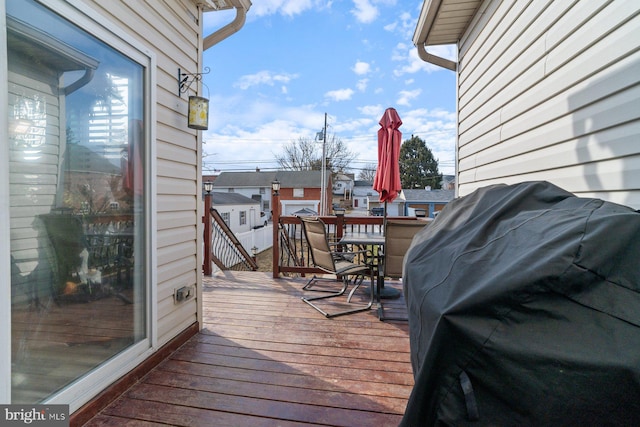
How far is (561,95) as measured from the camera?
5.82 ft

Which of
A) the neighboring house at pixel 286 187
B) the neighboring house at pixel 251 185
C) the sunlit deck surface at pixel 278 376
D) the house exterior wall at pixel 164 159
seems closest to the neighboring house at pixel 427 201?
the neighboring house at pixel 286 187

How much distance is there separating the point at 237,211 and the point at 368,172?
22.9 metres

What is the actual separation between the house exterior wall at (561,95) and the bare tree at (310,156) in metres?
25.2

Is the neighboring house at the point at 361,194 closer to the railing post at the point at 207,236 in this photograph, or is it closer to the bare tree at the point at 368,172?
the bare tree at the point at 368,172

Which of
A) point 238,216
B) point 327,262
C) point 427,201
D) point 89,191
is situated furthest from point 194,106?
point 427,201

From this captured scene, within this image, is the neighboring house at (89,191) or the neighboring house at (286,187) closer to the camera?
the neighboring house at (89,191)

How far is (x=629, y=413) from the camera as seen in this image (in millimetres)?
646

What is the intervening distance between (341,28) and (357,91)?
12.1 meters

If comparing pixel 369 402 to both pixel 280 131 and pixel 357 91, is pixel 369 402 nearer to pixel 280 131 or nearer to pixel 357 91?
pixel 357 91

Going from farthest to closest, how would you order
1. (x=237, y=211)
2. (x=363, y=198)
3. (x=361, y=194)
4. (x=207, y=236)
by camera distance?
1. (x=361, y=194)
2. (x=363, y=198)
3. (x=237, y=211)
4. (x=207, y=236)

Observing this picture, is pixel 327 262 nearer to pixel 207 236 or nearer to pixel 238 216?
pixel 207 236

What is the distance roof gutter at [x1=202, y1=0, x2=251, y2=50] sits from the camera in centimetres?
295

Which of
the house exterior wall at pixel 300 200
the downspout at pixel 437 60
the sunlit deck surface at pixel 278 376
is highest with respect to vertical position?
the downspout at pixel 437 60

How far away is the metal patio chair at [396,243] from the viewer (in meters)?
3.18
